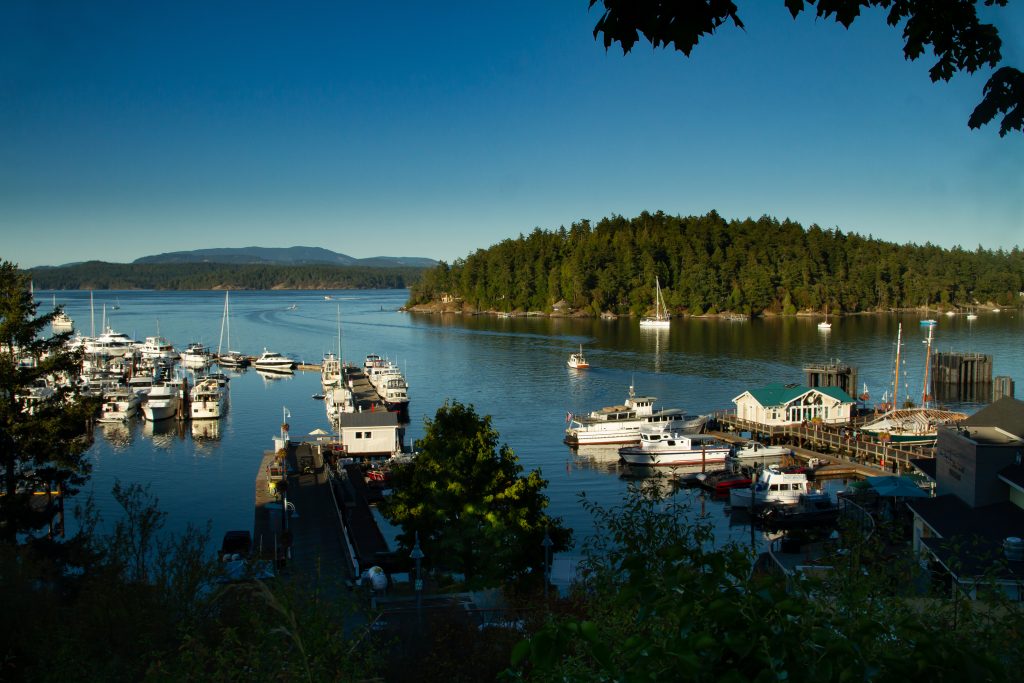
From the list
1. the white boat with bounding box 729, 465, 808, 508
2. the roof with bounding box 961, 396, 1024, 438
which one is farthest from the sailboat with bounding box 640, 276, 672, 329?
the roof with bounding box 961, 396, 1024, 438

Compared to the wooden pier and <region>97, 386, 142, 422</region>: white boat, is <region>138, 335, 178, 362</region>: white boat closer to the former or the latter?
<region>97, 386, 142, 422</region>: white boat

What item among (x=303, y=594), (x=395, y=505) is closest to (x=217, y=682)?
(x=303, y=594)

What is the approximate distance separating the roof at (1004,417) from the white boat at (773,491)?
6.14 m

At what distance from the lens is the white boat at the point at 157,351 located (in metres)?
64.8

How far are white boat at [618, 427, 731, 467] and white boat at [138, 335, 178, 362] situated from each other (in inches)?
1720

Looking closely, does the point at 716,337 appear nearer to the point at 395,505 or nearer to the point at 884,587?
the point at 395,505

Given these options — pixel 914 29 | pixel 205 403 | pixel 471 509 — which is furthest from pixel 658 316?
pixel 914 29

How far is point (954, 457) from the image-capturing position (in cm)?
1606

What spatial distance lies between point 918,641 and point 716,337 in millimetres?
81324

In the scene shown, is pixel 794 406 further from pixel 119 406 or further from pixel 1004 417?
pixel 119 406

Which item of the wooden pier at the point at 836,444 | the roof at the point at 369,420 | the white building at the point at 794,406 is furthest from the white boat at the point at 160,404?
the white building at the point at 794,406

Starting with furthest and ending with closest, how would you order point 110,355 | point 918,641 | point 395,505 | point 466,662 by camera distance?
point 110,355, point 395,505, point 466,662, point 918,641

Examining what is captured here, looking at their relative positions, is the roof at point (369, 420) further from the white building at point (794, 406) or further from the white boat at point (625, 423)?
the white building at point (794, 406)

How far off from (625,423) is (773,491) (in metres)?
11.0
